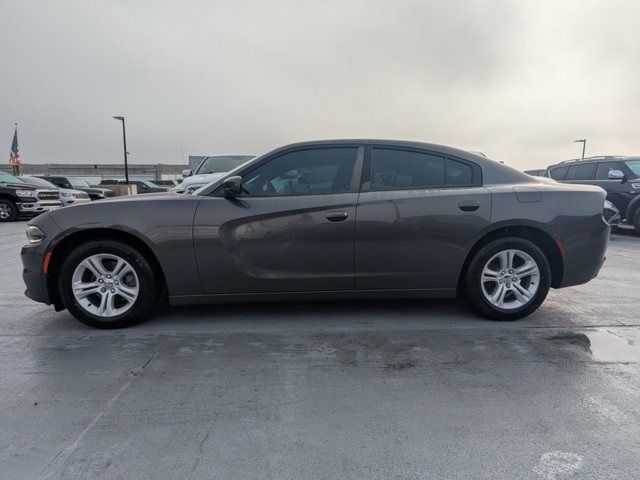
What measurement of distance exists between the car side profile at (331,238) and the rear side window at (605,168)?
776cm

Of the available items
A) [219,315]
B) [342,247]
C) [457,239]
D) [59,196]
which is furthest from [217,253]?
[59,196]

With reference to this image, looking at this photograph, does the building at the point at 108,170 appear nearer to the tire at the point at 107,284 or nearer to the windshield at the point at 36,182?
the windshield at the point at 36,182

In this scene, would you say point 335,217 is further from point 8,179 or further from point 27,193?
point 8,179

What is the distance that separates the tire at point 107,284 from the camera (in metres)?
3.66

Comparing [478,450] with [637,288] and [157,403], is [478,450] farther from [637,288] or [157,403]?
[637,288]

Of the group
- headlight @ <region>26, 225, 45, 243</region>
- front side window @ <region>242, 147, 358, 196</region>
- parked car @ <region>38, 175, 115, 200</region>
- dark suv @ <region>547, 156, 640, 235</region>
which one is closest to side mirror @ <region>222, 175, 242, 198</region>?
front side window @ <region>242, 147, 358, 196</region>

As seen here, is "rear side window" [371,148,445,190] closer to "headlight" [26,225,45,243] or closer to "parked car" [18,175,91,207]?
"headlight" [26,225,45,243]

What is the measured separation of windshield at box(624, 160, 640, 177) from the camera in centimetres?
1002

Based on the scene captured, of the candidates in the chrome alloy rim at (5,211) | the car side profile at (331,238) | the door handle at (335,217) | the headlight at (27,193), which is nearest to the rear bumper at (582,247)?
the car side profile at (331,238)

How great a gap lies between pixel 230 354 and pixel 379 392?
1.18 metres

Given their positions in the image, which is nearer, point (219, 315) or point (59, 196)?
point (219, 315)

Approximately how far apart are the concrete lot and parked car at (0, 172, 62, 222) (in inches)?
467

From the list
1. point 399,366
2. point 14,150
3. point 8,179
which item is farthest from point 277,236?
point 14,150

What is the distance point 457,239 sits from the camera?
380 centimetres
